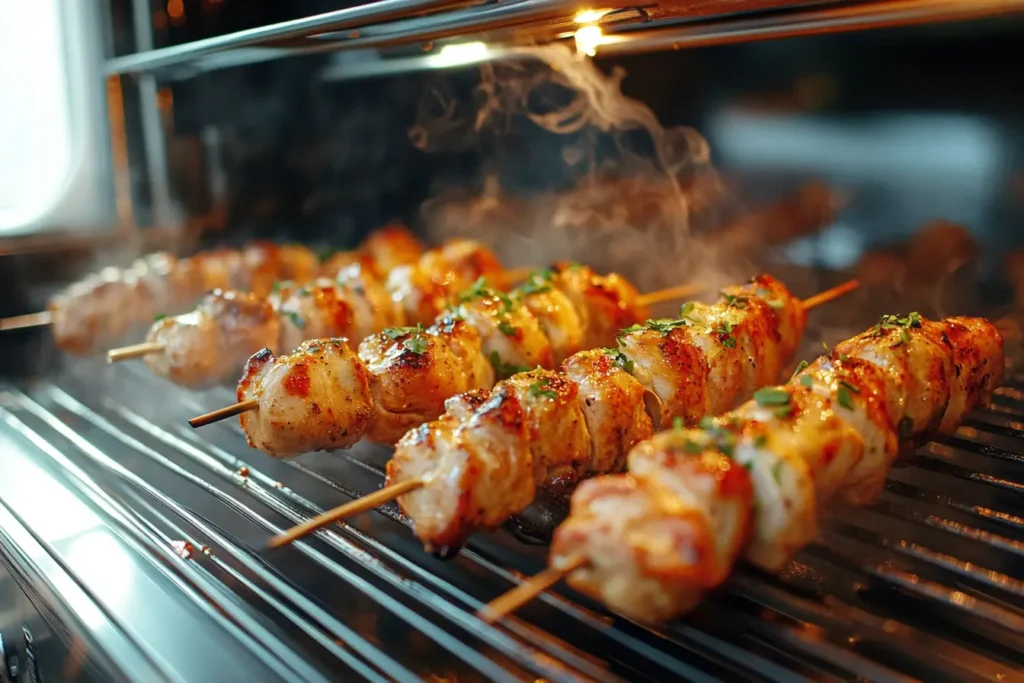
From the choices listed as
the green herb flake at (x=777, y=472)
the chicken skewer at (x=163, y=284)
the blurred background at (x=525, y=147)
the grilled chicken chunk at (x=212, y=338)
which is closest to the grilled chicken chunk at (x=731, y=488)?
the green herb flake at (x=777, y=472)

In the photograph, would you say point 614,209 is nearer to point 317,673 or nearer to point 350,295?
point 350,295

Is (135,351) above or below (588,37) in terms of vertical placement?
below

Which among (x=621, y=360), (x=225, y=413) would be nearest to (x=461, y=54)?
(x=621, y=360)

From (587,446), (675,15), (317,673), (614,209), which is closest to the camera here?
(317,673)

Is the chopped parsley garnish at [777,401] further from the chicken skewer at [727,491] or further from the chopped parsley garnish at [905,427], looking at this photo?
the chopped parsley garnish at [905,427]

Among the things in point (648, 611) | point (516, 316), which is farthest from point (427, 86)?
point (648, 611)

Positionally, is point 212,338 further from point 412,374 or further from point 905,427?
point 905,427

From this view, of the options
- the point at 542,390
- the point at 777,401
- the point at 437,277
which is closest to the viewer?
the point at 777,401
